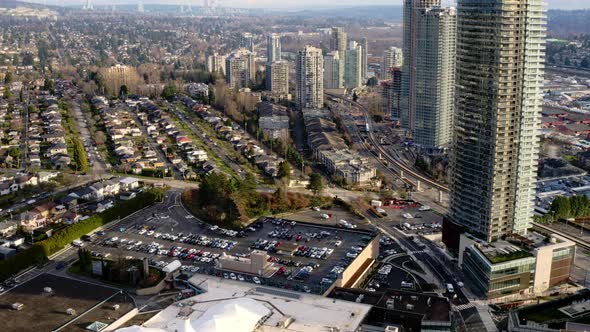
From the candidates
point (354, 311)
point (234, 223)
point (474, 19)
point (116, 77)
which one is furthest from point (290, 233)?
point (116, 77)

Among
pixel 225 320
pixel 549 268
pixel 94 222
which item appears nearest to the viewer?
pixel 225 320

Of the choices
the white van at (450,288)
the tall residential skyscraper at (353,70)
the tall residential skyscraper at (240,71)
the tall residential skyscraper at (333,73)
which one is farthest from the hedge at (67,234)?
the tall residential skyscraper at (353,70)

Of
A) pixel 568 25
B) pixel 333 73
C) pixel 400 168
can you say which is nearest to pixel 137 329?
pixel 400 168

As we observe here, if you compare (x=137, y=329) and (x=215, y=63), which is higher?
(x=215, y=63)

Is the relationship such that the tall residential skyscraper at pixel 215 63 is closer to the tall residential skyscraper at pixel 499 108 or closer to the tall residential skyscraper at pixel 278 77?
the tall residential skyscraper at pixel 278 77

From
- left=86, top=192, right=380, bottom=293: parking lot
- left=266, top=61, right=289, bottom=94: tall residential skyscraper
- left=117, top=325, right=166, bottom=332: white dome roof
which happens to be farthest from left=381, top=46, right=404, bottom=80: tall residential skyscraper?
left=117, top=325, right=166, bottom=332: white dome roof

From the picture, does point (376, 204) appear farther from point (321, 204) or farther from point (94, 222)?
point (94, 222)
